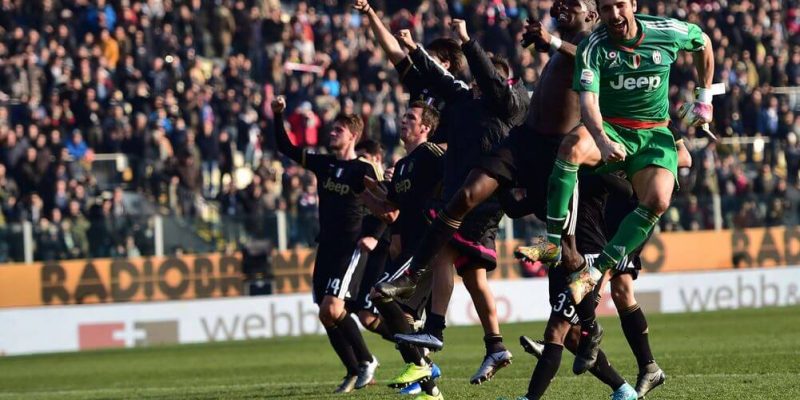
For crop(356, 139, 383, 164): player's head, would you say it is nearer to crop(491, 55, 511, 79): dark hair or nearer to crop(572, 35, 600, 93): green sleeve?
crop(491, 55, 511, 79): dark hair

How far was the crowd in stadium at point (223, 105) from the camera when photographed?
88.5 ft

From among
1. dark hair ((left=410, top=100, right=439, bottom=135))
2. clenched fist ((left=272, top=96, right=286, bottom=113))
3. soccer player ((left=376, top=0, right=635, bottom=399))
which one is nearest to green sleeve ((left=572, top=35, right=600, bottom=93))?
soccer player ((left=376, top=0, right=635, bottom=399))

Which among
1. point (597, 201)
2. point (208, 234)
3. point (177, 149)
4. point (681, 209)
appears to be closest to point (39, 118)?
point (177, 149)

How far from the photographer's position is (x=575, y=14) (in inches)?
417

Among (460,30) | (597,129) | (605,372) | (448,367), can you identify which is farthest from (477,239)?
(448,367)

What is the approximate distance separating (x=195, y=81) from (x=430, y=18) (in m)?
6.51

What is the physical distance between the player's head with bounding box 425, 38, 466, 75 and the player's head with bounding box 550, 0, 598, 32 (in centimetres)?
151

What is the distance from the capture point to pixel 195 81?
30.6m

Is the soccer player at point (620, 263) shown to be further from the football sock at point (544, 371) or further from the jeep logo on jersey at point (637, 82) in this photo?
the jeep logo on jersey at point (637, 82)

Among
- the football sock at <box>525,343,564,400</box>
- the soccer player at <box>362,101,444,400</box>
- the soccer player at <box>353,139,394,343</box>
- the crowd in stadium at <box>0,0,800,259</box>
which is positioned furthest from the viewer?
the crowd in stadium at <box>0,0,800,259</box>

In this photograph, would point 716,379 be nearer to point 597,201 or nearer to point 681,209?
point 597,201

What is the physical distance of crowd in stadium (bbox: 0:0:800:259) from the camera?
88.5 ft

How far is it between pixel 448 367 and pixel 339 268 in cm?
281

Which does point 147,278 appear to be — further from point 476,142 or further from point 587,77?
point 587,77
